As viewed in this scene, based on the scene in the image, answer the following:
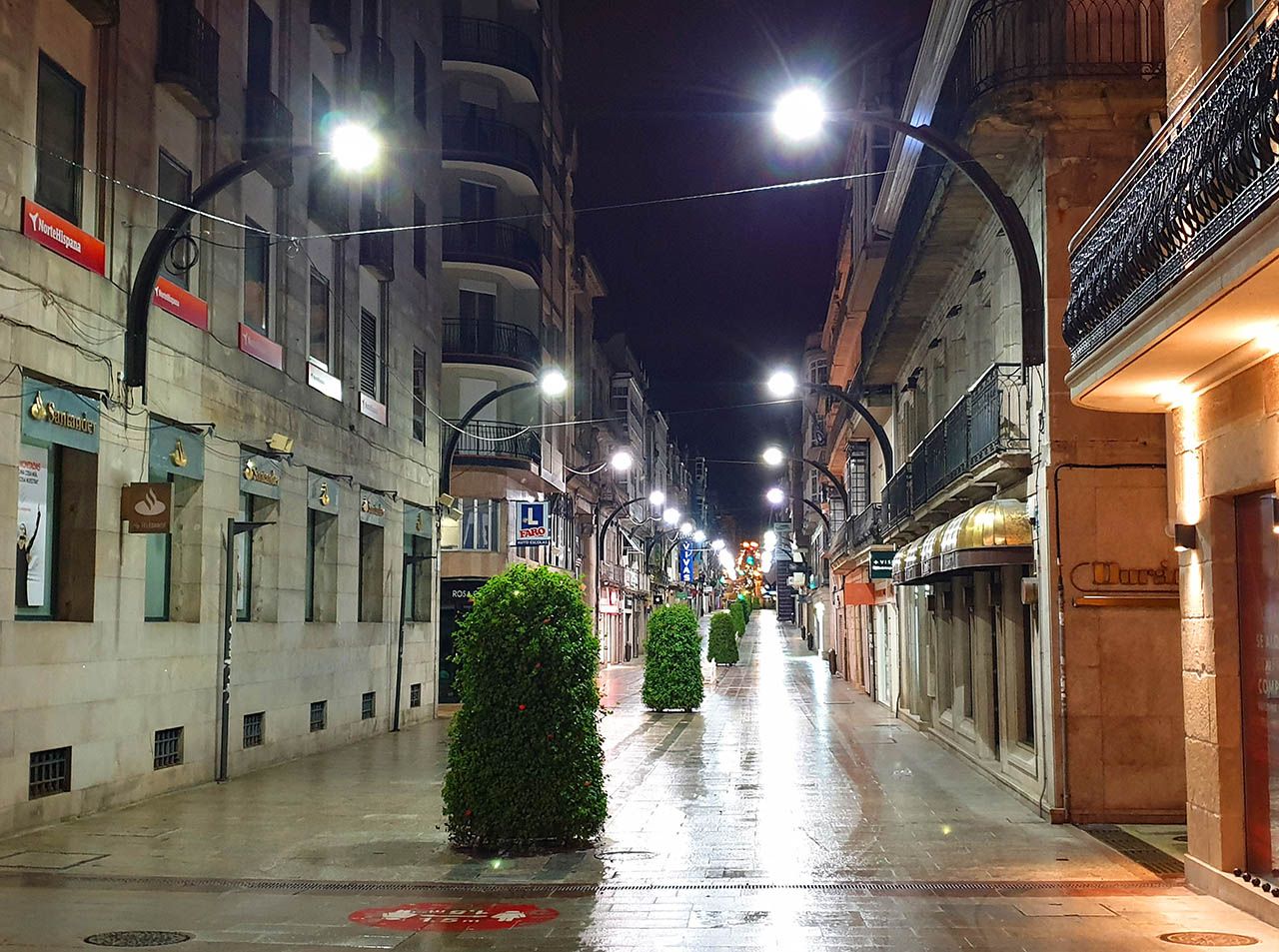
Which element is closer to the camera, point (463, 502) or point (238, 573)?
point (238, 573)

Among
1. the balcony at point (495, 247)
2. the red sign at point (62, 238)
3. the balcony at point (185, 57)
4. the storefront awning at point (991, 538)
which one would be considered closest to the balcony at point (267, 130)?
the balcony at point (185, 57)

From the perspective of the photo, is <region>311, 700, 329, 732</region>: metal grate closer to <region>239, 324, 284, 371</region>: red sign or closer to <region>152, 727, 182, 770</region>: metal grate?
<region>152, 727, 182, 770</region>: metal grate

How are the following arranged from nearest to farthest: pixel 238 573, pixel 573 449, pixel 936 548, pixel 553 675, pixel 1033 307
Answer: pixel 553 675 → pixel 1033 307 → pixel 936 548 → pixel 238 573 → pixel 573 449

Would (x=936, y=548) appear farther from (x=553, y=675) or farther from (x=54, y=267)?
(x=54, y=267)

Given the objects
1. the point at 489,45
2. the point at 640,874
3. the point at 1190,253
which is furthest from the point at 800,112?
the point at 489,45

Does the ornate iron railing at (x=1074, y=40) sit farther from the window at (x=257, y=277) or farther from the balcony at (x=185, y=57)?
the window at (x=257, y=277)

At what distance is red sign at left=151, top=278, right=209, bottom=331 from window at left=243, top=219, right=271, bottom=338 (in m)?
1.94

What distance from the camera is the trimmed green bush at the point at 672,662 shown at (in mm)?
31141

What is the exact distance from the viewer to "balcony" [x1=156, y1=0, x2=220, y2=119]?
17422 mm

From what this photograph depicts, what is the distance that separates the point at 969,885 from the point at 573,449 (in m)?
48.0

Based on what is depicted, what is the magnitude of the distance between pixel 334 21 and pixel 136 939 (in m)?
19.1

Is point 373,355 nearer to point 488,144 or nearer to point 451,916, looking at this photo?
point 488,144

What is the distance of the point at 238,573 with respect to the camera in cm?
2042

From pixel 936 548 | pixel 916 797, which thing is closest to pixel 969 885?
pixel 916 797
